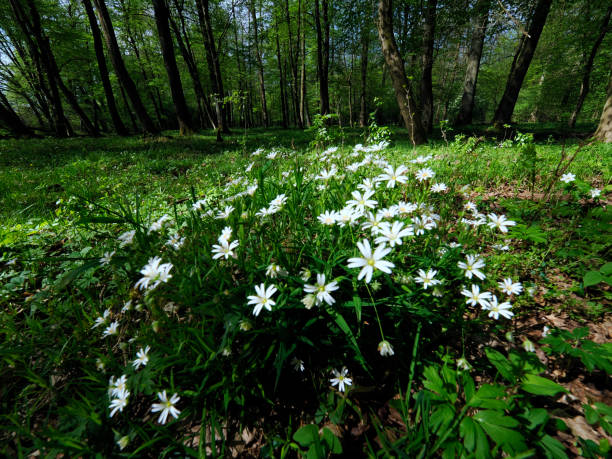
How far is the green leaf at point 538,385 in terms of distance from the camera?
37.7 inches

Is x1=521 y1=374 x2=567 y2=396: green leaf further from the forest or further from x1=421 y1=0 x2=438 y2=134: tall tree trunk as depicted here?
x1=421 y1=0 x2=438 y2=134: tall tree trunk

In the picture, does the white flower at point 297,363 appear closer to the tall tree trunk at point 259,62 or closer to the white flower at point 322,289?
the white flower at point 322,289

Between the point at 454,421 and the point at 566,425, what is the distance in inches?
20.7

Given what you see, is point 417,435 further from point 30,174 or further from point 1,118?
point 1,118


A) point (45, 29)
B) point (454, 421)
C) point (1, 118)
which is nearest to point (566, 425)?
point (454, 421)

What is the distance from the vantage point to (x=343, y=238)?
150 cm

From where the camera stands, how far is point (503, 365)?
42.3 inches

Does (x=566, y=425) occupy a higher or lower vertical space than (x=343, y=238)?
lower

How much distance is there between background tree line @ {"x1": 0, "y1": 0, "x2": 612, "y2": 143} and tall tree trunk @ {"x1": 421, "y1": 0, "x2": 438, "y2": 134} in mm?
37

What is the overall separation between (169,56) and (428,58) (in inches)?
356

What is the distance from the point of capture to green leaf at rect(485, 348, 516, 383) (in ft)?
3.32

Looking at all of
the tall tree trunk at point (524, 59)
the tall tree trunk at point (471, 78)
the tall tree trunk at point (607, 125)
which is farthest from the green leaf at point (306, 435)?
the tall tree trunk at point (471, 78)

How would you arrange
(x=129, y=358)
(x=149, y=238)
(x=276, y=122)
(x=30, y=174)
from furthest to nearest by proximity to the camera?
1. (x=276, y=122)
2. (x=30, y=174)
3. (x=149, y=238)
4. (x=129, y=358)

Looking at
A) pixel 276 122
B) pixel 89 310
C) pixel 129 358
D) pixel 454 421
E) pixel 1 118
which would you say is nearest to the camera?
pixel 454 421
